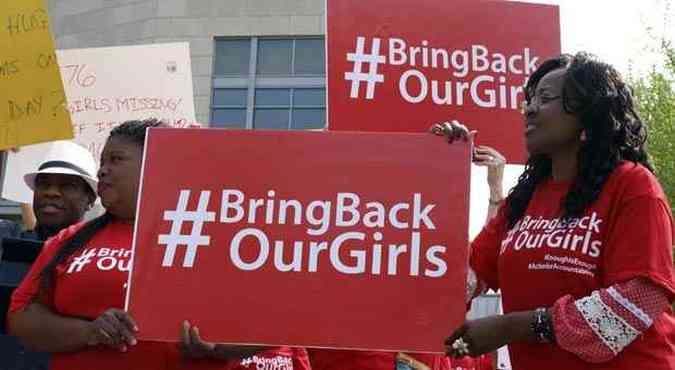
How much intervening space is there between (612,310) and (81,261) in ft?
5.19

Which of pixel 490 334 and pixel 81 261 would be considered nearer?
pixel 490 334

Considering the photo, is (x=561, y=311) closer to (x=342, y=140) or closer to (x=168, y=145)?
(x=342, y=140)

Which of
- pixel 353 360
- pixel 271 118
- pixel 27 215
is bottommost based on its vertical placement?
pixel 353 360

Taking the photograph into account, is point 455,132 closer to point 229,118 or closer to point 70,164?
point 70,164

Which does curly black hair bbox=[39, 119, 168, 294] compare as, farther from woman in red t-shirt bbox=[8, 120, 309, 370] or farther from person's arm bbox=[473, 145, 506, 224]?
person's arm bbox=[473, 145, 506, 224]

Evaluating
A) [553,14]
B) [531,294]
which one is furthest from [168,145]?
[553,14]

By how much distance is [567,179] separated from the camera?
262 cm

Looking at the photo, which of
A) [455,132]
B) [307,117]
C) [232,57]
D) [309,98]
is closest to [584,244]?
[455,132]

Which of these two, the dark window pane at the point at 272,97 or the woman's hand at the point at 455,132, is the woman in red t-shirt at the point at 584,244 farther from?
the dark window pane at the point at 272,97

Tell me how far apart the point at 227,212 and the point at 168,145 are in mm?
287

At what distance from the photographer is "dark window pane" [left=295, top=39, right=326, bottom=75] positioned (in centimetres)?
1473

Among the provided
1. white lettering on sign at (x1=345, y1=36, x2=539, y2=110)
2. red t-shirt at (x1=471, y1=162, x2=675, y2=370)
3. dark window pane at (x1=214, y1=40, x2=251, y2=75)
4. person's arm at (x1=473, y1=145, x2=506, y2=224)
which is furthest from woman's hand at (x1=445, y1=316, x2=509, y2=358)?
dark window pane at (x1=214, y1=40, x2=251, y2=75)

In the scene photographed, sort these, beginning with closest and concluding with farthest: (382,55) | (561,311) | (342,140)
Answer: (561,311) < (342,140) < (382,55)

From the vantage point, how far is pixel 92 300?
2834mm
